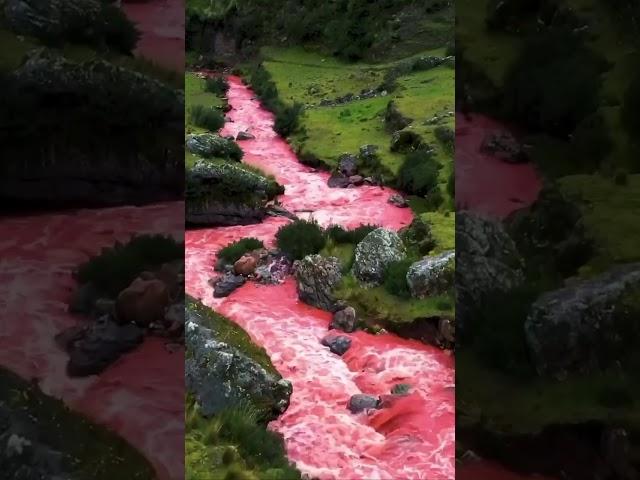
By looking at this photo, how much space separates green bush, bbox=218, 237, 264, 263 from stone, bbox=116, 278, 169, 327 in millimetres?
10150

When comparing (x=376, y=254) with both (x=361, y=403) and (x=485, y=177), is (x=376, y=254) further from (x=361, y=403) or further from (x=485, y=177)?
(x=485, y=177)

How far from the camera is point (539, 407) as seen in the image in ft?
10.8

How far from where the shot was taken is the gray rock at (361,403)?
877cm

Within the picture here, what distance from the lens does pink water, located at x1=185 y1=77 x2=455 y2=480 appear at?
748cm

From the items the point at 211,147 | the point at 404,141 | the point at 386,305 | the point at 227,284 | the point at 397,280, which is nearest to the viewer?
the point at 386,305

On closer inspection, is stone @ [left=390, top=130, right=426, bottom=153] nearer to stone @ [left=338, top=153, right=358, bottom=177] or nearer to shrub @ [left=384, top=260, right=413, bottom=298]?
stone @ [left=338, top=153, right=358, bottom=177]

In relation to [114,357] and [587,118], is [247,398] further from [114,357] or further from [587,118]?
[587,118]

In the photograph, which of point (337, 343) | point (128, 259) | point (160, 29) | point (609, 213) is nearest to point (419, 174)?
point (337, 343)

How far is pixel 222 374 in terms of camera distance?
7.22 meters

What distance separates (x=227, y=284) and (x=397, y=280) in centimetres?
290

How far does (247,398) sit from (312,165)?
1351 centimetres

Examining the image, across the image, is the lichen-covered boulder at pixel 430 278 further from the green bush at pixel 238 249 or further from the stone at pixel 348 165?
the stone at pixel 348 165

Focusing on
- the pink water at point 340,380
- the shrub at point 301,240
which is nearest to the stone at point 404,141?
the pink water at point 340,380

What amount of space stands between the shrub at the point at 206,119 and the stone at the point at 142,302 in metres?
19.5
